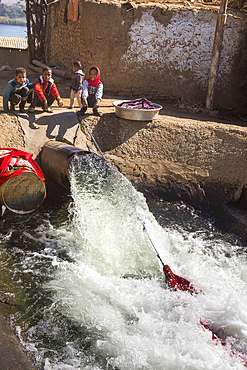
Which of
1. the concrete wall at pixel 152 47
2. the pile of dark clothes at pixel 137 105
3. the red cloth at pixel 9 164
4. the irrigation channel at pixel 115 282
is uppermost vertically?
the concrete wall at pixel 152 47

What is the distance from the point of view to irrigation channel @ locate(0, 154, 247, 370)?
247cm

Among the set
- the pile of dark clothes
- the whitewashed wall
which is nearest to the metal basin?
the pile of dark clothes

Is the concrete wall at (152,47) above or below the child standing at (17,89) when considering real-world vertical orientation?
above

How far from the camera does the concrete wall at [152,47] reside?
667cm

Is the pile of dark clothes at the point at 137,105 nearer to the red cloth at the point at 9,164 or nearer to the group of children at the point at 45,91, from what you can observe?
the group of children at the point at 45,91

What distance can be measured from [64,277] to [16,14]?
9582 centimetres

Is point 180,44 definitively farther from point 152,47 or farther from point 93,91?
point 93,91

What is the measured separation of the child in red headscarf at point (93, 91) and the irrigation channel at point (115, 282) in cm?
141

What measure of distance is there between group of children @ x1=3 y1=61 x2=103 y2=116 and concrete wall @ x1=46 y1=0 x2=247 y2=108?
1654mm

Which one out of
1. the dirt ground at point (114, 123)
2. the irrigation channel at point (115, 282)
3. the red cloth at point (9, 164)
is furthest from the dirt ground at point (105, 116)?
the irrigation channel at point (115, 282)

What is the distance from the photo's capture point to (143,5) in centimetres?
664

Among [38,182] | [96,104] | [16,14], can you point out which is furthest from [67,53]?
[16,14]

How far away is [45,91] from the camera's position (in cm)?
509

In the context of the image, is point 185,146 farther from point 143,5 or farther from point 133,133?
point 143,5
